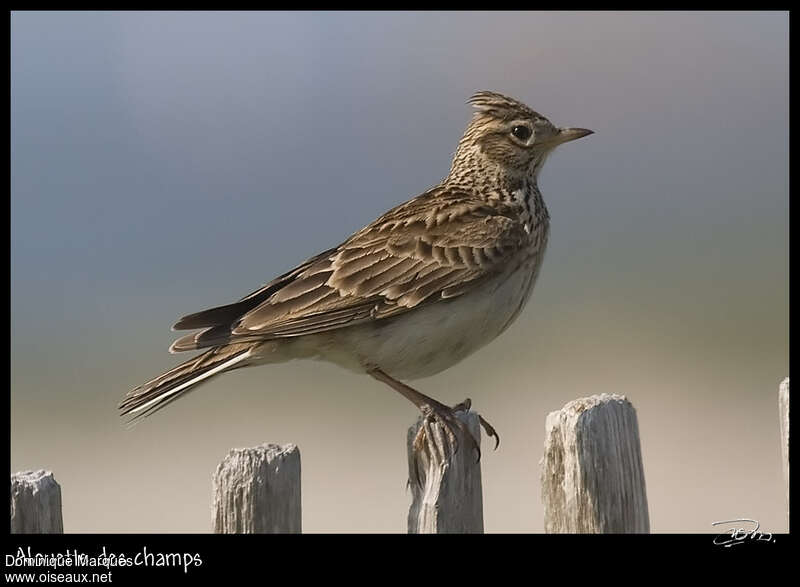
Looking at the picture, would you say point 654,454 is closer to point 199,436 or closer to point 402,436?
point 402,436

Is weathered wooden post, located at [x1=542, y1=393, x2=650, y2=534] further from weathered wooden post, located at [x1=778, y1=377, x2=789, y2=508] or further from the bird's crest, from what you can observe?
the bird's crest

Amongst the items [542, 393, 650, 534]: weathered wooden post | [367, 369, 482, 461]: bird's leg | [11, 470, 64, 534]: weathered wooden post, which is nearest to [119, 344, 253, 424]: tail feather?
[367, 369, 482, 461]: bird's leg

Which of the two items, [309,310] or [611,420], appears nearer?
[611,420]

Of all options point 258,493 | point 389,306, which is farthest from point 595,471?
point 389,306

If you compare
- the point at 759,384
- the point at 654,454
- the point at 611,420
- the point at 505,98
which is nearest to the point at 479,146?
the point at 505,98

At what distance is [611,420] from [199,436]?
320 inches

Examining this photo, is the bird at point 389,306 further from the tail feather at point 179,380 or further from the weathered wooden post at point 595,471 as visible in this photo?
the weathered wooden post at point 595,471

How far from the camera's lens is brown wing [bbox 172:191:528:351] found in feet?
21.4

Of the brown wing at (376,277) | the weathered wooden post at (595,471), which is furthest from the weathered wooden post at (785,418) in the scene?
the brown wing at (376,277)

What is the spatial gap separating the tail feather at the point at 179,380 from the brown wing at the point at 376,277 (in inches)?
3.6

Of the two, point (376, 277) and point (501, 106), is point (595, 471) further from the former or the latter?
point (501, 106)

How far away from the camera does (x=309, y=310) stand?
6562 mm
